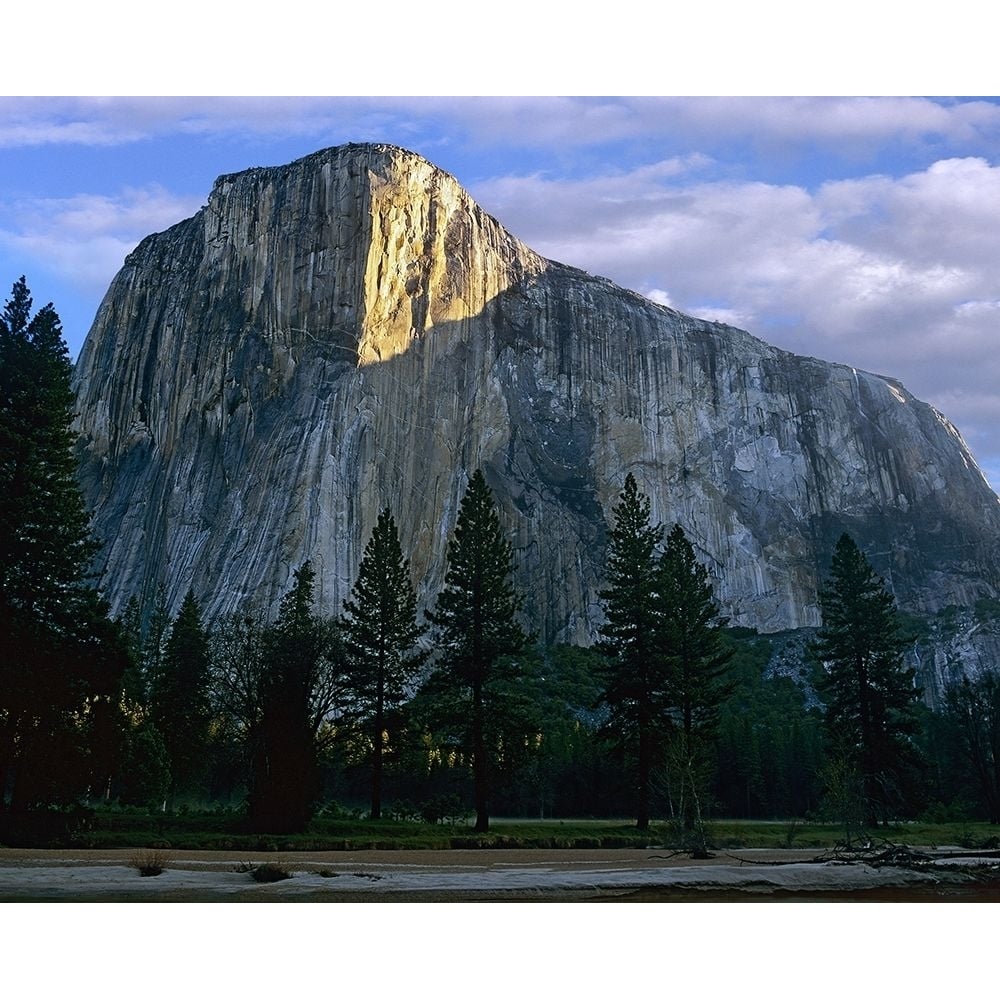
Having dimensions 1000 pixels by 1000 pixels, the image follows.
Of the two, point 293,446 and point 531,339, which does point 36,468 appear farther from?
point 531,339

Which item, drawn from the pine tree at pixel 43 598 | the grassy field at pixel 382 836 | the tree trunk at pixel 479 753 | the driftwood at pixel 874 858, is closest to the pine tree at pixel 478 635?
the tree trunk at pixel 479 753

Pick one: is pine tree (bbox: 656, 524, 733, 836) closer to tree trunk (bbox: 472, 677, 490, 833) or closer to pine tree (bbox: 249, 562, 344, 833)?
tree trunk (bbox: 472, 677, 490, 833)


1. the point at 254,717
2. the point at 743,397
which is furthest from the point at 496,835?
the point at 743,397

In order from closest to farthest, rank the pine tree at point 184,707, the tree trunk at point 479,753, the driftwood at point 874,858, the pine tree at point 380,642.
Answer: the driftwood at point 874,858, the tree trunk at point 479,753, the pine tree at point 380,642, the pine tree at point 184,707

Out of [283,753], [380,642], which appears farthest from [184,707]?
[283,753]

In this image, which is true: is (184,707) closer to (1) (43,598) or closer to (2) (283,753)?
(2) (283,753)

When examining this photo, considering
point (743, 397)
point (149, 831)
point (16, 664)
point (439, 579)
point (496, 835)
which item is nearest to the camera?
point (16, 664)

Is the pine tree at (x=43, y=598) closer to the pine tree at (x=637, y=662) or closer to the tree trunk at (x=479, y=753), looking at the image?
the tree trunk at (x=479, y=753)

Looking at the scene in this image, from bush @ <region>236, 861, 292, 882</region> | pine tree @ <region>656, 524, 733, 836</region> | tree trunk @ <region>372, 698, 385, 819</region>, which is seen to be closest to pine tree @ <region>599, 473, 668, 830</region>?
pine tree @ <region>656, 524, 733, 836</region>
